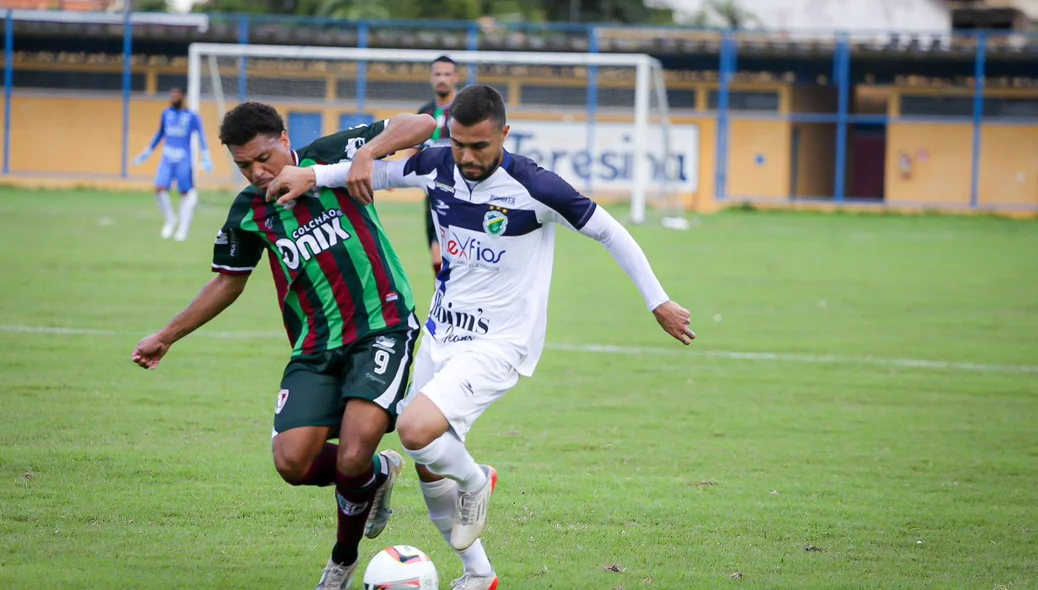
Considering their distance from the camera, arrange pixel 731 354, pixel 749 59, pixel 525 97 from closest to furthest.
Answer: pixel 731 354
pixel 525 97
pixel 749 59

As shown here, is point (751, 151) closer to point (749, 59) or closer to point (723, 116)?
point (723, 116)

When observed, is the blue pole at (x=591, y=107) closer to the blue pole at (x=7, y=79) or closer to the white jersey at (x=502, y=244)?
the blue pole at (x=7, y=79)

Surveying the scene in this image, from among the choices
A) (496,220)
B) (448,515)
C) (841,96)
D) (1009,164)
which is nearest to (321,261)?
(496,220)

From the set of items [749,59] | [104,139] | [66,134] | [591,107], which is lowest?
[104,139]

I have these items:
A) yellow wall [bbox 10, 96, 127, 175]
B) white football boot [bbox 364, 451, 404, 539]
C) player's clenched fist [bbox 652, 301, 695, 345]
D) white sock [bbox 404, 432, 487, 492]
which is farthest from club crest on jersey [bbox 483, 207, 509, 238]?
yellow wall [bbox 10, 96, 127, 175]

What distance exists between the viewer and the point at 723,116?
36.7 meters

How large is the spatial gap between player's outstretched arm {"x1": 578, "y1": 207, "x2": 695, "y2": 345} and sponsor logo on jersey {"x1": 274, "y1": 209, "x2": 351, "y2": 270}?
3.38ft

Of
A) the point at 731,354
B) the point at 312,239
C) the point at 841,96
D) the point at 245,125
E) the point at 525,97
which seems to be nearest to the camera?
the point at 245,125

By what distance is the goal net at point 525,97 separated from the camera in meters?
26.4

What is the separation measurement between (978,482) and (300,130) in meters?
20.1

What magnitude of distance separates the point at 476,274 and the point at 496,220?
245mm

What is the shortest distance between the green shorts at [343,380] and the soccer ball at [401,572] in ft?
1.66

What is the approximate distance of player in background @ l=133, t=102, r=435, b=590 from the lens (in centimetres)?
479

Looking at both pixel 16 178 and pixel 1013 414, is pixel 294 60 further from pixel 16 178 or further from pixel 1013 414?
pixel 1013 414
